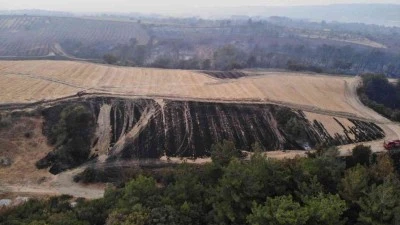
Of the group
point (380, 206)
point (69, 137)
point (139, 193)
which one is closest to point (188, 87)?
point (69, 137)

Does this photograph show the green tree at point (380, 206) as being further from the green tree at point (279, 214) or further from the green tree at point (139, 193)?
the green tree at point (139, 193)

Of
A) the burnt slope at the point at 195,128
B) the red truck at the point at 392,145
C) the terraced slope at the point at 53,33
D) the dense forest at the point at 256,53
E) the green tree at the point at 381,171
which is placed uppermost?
the green tree at the point at 381,171

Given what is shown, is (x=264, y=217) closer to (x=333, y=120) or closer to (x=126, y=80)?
(x=333, y=120)

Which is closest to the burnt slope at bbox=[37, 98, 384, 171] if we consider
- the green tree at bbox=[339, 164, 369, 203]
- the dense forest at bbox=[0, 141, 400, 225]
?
the dense forest at bbox=[0, 141, 400, 225]

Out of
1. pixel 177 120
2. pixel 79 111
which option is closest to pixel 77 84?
pixel 79 111

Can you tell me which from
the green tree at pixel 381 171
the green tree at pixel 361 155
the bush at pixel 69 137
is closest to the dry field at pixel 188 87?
the green tree at pixel 361 155

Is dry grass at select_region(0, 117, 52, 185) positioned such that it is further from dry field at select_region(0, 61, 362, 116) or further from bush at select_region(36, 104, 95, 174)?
dry field at select_region(0, 61, 362, 116)

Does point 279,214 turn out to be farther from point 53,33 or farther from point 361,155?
point 53,33

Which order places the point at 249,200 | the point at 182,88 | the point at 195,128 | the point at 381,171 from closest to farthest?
the point at 249,200 < the point at 381,171 < the point at 195,128 < the point at 182,88
